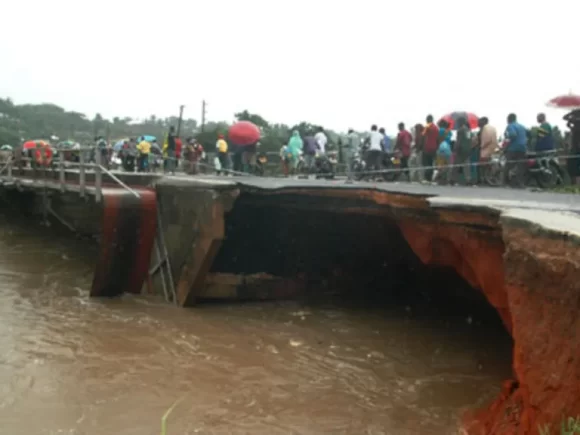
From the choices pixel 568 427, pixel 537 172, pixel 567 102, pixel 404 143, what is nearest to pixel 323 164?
pixel 404 143

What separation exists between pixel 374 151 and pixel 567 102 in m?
4.01

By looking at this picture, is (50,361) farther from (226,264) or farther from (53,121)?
(53,121)

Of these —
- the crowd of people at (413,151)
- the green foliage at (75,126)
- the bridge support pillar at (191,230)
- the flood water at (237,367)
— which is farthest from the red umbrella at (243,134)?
the green foliage at (75,126)

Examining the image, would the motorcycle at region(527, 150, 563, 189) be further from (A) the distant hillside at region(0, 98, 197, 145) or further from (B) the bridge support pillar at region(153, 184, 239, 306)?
(A) the distant hillside at region(0, 98, 197, 145)

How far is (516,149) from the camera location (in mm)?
10672

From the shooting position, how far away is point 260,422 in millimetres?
5691

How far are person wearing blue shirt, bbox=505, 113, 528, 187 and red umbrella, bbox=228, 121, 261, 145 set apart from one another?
7.10 m

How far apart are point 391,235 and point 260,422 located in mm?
4897

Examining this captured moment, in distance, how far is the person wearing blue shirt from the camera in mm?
10508

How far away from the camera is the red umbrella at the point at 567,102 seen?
12.3m

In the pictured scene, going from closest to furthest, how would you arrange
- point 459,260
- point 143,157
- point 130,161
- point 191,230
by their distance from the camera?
1. point 459,260
2. point 191,230
3. point 143,157
4. point 130,161

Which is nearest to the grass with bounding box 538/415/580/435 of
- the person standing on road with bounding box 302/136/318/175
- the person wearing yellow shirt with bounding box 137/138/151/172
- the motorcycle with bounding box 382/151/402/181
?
the motorcycle with bounding box 382/151/402/181

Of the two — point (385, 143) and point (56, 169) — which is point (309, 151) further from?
point (56, 169)

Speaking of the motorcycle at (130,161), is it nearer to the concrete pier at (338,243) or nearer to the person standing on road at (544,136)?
the concrete pier at (338,243)
